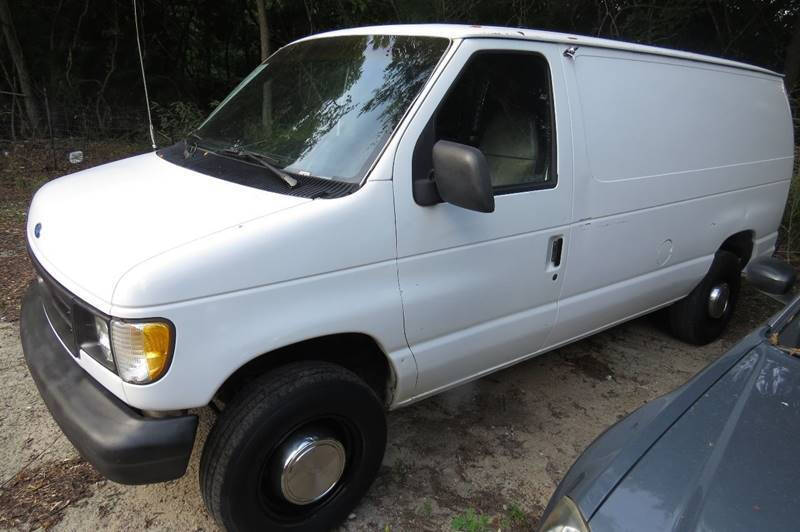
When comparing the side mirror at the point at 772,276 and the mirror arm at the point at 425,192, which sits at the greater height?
the mirror arm at the point at 425,192

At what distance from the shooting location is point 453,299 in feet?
8.25

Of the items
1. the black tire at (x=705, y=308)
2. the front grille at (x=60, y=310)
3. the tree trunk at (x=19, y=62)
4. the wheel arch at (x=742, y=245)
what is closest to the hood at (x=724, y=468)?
the front grille at (x=60, y=310)

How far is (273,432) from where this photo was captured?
2.08 m

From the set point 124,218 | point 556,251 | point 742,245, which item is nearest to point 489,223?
point 556,251

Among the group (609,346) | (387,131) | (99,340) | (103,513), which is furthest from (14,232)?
(609,346)

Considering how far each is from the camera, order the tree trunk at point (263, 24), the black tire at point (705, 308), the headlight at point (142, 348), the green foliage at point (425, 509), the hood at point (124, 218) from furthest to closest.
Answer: the tree trunk at point (263, 24) → the black tire at point (705, 308) → the green foliage at point (425, 509) → the hood at point (124, 218) → the headlight at point (142, 348)

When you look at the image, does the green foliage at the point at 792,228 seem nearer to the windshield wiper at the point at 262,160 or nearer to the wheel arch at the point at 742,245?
the wheel arch at the point at 742,245

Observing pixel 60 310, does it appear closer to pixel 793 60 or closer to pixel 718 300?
pixel 718 300

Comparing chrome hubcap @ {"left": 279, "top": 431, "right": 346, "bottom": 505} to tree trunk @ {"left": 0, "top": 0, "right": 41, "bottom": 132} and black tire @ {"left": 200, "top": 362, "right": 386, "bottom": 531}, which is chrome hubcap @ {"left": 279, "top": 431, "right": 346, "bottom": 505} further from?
tree trunk @ {"left": 0, "top": 0, "right": 41, "bottom": 132}

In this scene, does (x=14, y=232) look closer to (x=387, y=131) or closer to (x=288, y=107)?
(x=288, y=107)

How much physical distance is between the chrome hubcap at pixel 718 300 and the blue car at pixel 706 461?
227 cm

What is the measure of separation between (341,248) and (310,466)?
88 cm

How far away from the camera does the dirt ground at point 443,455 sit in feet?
8.27

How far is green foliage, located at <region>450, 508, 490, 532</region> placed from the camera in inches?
97.6
